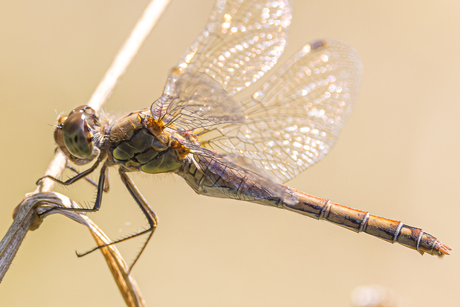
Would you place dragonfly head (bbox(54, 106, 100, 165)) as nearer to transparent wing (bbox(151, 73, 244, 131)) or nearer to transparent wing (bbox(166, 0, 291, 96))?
transparent wing (bbox(151, 73, 244, 131))

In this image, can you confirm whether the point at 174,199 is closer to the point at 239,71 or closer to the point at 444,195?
the point at 239,71

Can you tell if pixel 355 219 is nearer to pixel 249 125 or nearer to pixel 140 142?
pixel 249 125

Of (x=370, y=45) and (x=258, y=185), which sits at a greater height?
(x=370, y=45)

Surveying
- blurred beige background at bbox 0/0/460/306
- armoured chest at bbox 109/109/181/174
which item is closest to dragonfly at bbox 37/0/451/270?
armoured chest at bbox 109/109/181/174

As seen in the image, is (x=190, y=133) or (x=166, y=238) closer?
(x=190, y=133)

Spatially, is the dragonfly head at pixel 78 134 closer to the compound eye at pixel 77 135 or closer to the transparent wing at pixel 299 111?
the compound eye at pixel 77 135

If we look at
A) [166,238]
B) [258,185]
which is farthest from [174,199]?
[258,185]

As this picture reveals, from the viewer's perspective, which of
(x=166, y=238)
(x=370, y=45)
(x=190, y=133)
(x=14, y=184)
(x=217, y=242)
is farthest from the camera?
(x=370, y=45)

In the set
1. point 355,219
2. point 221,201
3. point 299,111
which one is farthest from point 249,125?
point 221,201
